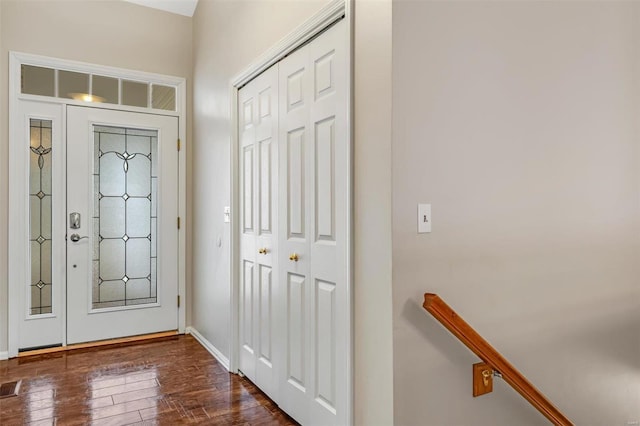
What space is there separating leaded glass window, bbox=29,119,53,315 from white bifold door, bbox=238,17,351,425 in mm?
1837

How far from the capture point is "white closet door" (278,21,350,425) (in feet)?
6.38

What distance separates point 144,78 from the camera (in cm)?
397

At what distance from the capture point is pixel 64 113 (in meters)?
3.62

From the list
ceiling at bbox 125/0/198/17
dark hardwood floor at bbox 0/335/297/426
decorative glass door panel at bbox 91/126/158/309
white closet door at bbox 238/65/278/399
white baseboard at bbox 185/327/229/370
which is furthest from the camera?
ceiling at bbox 125/0/198/17

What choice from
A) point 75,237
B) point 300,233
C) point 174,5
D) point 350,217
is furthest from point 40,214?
point 350,217

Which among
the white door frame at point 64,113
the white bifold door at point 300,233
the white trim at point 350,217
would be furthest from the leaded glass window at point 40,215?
the white trim at point 350,217

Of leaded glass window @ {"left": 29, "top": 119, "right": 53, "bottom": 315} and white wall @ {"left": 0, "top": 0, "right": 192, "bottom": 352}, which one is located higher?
white wall @ {"left": 0, "top": 0, "right": 192, "bottom": 352}

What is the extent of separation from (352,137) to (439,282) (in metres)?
0.70

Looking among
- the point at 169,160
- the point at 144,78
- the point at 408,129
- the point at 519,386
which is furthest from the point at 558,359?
the point at 144,78

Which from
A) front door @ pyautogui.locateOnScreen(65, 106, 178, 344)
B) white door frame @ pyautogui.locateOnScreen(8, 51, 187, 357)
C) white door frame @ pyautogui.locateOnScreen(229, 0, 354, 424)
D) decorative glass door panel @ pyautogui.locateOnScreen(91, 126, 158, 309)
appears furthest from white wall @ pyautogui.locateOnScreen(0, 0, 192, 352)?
white door frame @ pyautogui.locateOnScreen(229, 0, 354, 424)

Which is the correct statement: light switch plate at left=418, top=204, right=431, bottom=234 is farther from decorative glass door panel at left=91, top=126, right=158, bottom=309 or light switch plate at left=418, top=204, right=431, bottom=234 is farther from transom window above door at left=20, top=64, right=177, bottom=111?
transom window above door at left=20, top=64, right=177, bottom=111

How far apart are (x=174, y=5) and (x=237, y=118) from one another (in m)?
1.71

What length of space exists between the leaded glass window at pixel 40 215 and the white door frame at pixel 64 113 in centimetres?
10

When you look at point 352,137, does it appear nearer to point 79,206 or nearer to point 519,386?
point 519,386
